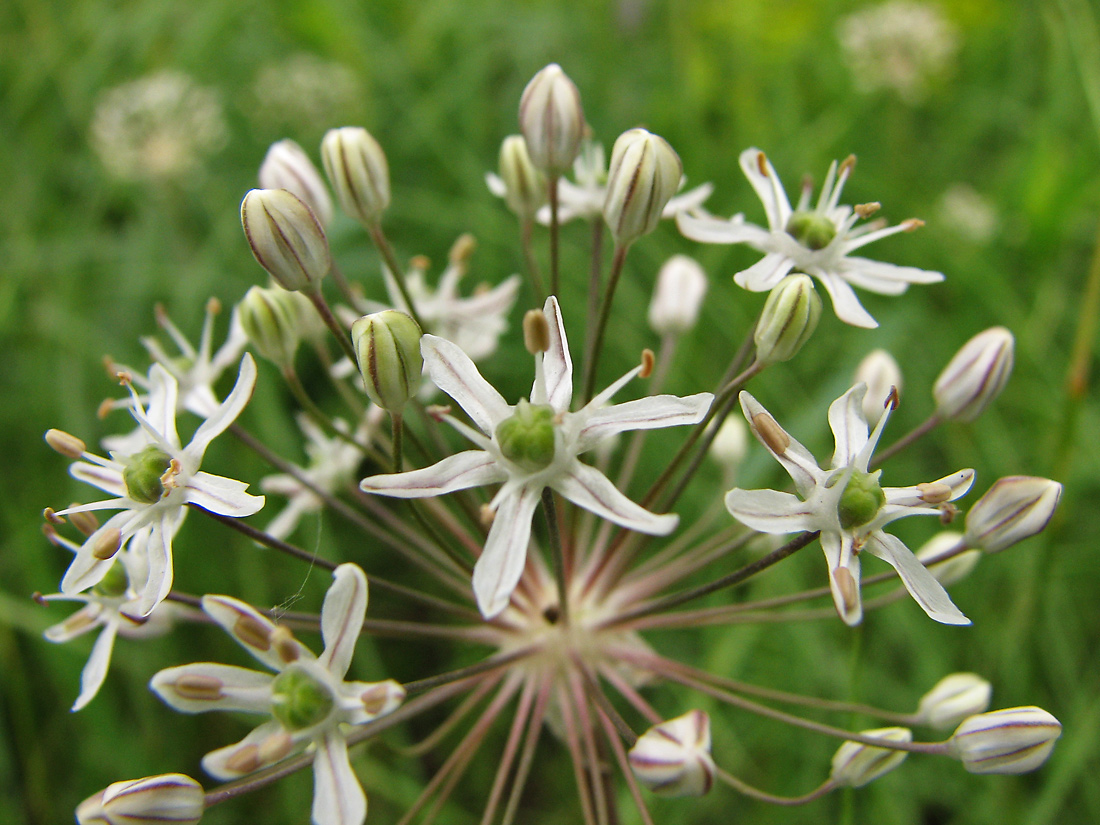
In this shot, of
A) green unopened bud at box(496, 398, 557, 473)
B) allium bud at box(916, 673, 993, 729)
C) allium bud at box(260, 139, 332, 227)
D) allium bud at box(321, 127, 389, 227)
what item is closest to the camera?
green unopened bud at box(496, 398, 557, 473)

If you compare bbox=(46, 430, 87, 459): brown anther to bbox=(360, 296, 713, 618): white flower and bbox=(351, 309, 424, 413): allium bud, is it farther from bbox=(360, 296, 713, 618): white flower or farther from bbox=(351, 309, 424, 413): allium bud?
bbox=(360, 296, 713, 618): white flower

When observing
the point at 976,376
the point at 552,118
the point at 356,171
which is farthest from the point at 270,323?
the point at 976,376

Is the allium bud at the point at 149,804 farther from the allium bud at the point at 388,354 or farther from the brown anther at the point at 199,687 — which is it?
the allium bud at the point at 388,354

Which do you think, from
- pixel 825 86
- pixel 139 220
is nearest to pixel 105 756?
pixel 139 220

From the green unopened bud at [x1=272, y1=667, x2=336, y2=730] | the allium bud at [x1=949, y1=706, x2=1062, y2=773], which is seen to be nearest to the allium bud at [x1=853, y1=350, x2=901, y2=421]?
the allium bud at [x1=949, y1=706, x2=1062, y2=773]

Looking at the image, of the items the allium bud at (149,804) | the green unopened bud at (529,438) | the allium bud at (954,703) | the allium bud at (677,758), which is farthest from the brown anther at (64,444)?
the allium bud at (954,703)

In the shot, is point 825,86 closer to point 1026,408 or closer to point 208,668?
point 1026,408
